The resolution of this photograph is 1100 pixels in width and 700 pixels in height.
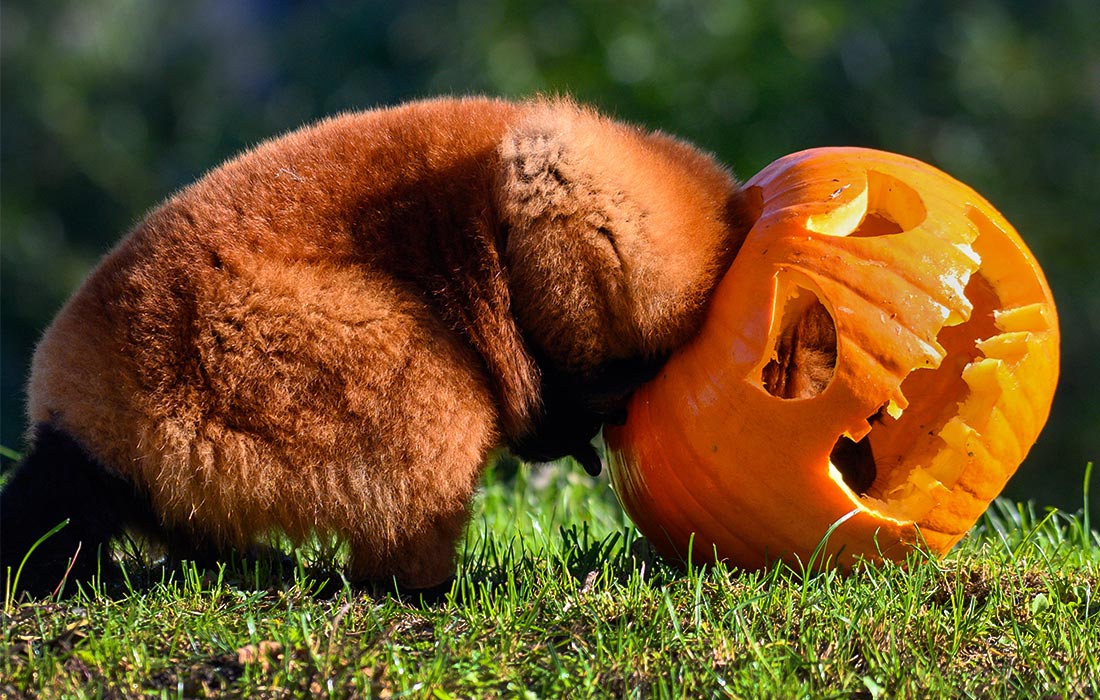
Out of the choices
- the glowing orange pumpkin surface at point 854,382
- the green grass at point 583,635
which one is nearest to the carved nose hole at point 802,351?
the glowing orange pumpkin surface at point 854,382

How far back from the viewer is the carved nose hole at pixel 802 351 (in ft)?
12.3

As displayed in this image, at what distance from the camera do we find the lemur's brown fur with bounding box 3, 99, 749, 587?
346 cm

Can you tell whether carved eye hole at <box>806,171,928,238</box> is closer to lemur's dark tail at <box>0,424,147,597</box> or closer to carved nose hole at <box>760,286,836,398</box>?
carved nose hole at <box>760,286,836,398</box>

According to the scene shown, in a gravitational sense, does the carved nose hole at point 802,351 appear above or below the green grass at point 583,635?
above

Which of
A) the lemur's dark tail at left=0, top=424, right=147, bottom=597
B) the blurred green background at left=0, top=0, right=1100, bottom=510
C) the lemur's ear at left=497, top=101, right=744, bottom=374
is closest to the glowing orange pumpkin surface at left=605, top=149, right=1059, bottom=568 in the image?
the lemur's ear at left=497, top=101, right=744, bottom=374

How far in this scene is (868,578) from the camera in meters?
3.65

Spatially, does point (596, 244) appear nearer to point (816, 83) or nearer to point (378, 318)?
point (378, 318)

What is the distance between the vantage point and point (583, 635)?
130 inches

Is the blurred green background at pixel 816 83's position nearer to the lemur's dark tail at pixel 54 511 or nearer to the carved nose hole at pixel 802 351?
the carved nose hole at pixel 802 351

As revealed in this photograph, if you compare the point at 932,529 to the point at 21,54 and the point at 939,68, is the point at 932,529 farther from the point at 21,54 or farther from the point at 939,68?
the point at 21,54

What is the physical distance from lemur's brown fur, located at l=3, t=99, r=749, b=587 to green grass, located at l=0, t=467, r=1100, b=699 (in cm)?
26

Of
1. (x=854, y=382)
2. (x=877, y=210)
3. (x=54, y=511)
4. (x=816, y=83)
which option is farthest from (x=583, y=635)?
(x=816, y=83)

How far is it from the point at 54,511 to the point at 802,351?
2239 millimetres

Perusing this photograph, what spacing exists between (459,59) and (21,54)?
21.5 ft
